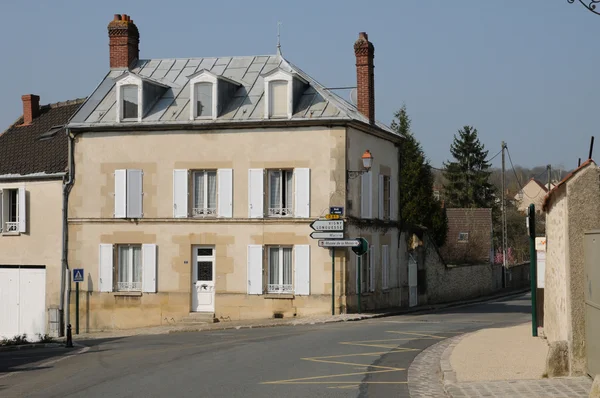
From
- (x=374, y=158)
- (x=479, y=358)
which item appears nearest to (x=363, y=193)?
(x=374, y=158)

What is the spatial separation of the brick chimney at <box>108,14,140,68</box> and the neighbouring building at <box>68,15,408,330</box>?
177 cm

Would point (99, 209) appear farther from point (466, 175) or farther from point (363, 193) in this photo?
point (466, 175)

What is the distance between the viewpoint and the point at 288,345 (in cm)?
1741

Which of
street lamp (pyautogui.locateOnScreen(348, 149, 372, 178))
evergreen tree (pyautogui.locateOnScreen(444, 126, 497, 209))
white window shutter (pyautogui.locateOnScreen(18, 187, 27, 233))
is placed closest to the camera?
street lamp (pyautogui.locateOnScreen(348, 149, 372, 178))

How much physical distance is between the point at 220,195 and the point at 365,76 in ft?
21.5

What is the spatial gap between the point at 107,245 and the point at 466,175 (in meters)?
45.0

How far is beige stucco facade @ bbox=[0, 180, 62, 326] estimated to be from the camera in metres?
29.4

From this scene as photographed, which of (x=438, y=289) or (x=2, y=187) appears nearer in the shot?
(x=2, y=187)

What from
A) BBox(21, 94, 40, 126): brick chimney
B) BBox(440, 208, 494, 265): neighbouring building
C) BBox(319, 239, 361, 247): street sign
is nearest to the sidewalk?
BBox(319, 239, 361, 247): street sign

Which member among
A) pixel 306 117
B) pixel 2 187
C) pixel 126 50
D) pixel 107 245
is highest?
pixel 126 50

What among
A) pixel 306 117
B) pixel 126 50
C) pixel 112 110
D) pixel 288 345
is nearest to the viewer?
pixel 288 345

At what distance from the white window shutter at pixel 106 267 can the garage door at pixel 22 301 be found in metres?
2.24

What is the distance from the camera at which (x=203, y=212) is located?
2817cm

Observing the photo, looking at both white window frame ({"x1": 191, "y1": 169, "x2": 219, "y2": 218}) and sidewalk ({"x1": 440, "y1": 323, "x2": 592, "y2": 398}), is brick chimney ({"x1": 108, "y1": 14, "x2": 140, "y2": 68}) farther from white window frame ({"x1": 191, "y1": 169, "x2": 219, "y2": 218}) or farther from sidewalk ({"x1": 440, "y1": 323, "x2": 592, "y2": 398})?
sidewalk ({"x1": 440, "y1": 323, "x2": 592, "y2": 398})
